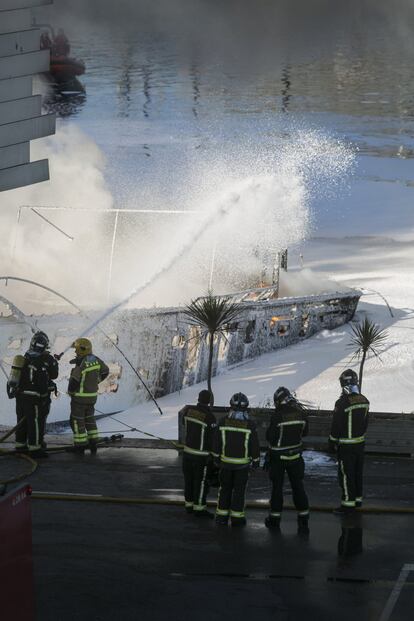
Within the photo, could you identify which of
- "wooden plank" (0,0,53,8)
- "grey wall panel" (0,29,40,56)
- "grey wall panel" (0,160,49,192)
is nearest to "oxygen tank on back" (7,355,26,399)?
"grey wall panel" (0,160,49,192)

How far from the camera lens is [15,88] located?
619 inches

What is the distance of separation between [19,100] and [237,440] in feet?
19.4

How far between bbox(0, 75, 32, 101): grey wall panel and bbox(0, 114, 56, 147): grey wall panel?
333 mm

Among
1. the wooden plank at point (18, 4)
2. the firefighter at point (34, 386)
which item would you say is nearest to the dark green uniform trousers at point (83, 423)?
the firefighter at point (34, 386)

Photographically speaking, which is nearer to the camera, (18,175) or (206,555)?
(206,555)

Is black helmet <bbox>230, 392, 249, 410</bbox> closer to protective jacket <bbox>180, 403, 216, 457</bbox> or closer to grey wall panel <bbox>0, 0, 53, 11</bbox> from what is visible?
protective jacket <bbox>180, 403, 216, 457</bbox>

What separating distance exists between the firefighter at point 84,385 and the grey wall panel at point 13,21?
4169 mm

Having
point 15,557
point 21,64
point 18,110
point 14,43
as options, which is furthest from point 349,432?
point 14,43

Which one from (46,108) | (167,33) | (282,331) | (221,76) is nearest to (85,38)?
(167,33)

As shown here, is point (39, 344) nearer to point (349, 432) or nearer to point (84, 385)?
point (84, 385)

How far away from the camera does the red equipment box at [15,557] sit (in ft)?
26.9

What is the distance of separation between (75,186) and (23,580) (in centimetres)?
3996

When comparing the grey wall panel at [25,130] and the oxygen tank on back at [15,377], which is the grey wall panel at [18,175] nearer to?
the grey wall panel at [25,130]

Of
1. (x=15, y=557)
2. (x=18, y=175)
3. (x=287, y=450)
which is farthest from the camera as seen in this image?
(x=18, y=175)
